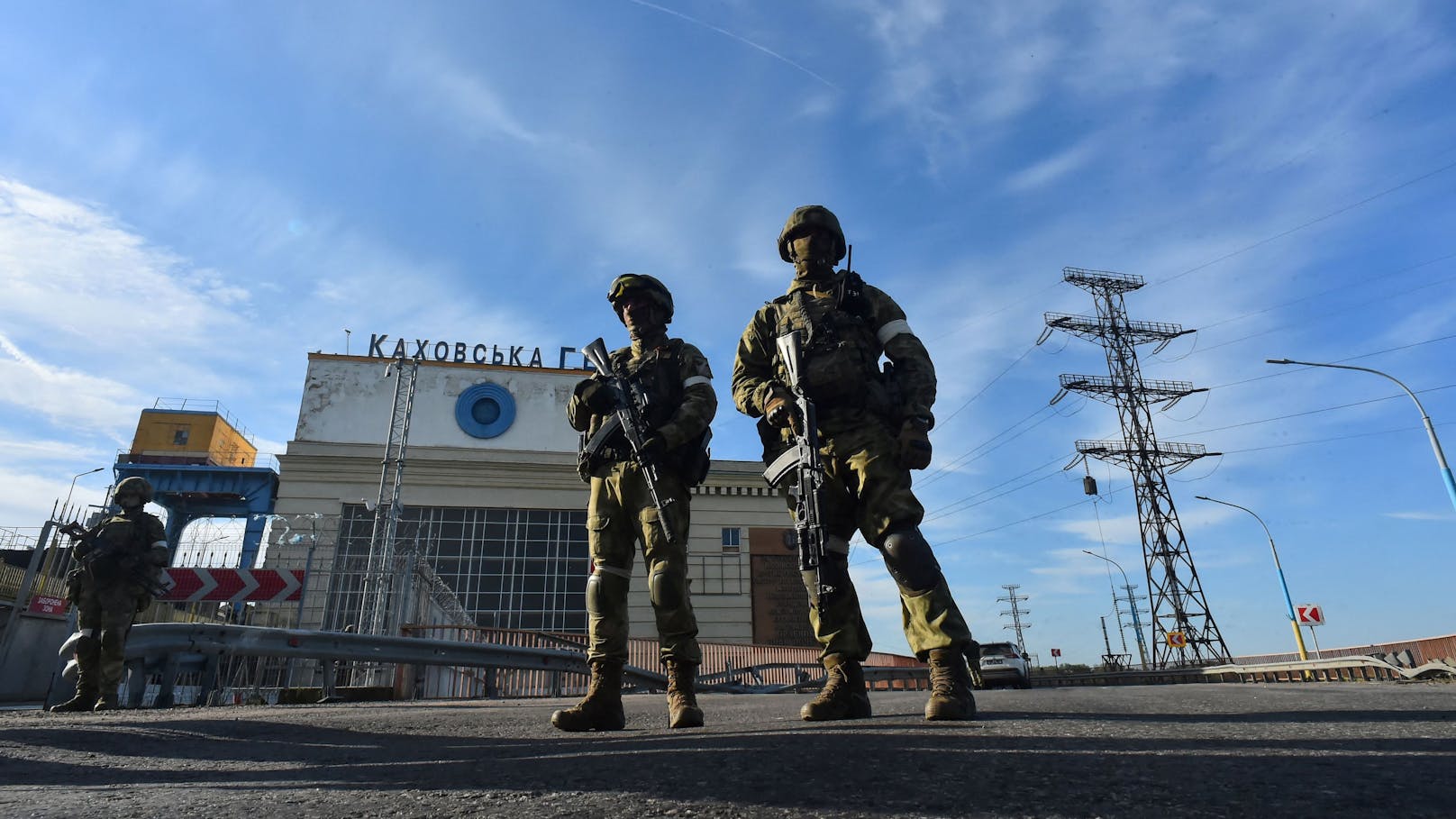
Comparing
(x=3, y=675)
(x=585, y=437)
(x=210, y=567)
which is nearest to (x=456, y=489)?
(x=210, y=567)

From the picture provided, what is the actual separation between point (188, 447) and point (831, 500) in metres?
45.2

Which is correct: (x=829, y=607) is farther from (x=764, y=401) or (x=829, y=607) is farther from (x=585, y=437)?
(x=585, y=437)

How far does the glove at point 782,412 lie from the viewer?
3510 mm

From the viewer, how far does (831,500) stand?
345cm

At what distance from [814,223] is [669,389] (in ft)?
3.68

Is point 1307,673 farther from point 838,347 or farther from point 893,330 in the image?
point 838,347

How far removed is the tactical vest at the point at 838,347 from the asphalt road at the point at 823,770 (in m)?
1.47

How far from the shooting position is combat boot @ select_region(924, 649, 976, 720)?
263 centimetres

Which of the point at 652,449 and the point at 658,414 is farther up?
the point at 658,414

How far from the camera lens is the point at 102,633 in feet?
18.7

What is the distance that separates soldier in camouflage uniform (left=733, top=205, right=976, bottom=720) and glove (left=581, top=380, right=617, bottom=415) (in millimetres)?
650

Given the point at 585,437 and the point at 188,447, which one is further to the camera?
the point at 188,447

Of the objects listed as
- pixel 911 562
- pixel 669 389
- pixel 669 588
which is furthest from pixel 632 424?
pixel 911 562

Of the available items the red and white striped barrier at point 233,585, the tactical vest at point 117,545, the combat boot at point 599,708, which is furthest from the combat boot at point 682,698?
the red and white striped barrier at point 233,585
